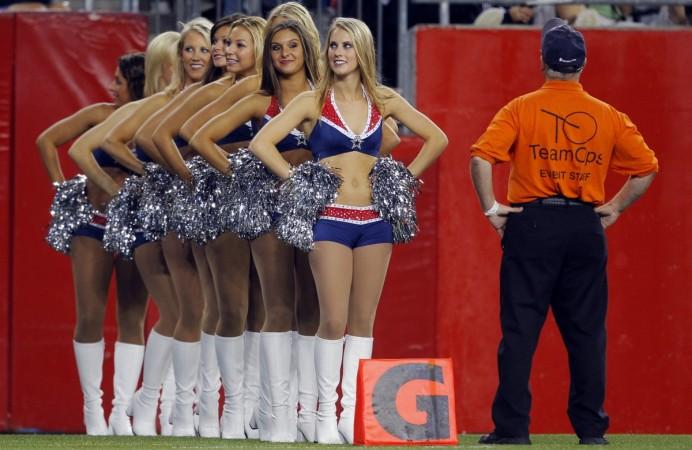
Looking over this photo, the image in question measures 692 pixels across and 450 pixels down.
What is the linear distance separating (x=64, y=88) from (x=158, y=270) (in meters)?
1.94

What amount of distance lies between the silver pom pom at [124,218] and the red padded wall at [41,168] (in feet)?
4.67

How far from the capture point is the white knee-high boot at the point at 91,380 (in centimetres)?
848

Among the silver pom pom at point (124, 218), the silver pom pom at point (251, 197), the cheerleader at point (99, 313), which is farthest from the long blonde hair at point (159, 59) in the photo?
the silver pom pom at point (251, 197)

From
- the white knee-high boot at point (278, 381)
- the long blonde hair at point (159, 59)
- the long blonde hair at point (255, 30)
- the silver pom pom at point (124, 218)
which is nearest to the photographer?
the white knee-high boot at point (278, 381)

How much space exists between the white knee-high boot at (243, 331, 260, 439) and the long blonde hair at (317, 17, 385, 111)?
5.23ft

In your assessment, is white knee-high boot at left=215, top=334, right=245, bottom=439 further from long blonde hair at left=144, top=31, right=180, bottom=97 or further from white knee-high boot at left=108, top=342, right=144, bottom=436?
long blonde hair at left=144, top=31, right=180, bottom=97

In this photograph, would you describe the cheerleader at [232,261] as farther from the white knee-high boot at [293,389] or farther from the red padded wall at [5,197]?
the red padded wall at [5,197]

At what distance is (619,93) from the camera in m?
9.39

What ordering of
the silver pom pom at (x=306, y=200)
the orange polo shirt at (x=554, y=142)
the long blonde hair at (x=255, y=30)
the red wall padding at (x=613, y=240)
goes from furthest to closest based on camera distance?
1. the red wall padding at (x=613, y=240)
2. the long blonde hair at (x=255, y=30)
3. the orange polo shirt at (x=554, y=142)
4. the silver pom pom at (x=306, y=200)

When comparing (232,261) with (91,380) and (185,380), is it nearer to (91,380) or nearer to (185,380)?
(185,380)

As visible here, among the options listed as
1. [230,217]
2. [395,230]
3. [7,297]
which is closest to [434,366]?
[395,230]

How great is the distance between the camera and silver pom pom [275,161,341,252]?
665cm

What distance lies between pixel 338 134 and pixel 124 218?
182cm

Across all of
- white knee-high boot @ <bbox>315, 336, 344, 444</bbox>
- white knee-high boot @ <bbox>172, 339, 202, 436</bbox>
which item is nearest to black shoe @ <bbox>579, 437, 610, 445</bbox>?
white knee-high boot @ <bbox>315, 336, 344, 444</bbox>
